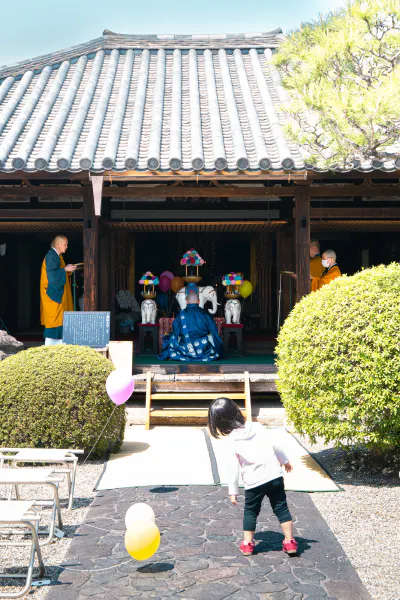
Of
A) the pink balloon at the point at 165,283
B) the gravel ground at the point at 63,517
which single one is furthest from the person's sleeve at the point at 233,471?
the pink balloon at the point at 165,283

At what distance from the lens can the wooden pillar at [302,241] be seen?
30.1ft

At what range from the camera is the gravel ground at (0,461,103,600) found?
13.4 ft

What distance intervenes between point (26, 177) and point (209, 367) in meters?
3.82

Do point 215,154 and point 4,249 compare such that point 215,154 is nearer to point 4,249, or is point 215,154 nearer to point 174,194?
point 174,194

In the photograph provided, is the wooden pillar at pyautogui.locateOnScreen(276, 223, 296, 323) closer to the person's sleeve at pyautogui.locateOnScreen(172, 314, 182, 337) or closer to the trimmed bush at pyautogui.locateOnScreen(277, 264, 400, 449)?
the person's sleeve at pyautogui.locateOnScreen(172, 314, 182, 337)

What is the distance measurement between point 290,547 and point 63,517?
6.29 ft

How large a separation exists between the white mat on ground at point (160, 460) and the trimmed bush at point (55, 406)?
0.41 metres

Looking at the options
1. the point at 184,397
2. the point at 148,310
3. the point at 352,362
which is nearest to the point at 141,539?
the point at 352,362

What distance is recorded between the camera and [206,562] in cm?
409

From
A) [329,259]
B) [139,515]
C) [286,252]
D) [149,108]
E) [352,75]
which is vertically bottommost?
[139,515]

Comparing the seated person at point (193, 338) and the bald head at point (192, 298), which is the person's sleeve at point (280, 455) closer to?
the seated person at point (193, 338)

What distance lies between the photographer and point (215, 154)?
892 centimetres

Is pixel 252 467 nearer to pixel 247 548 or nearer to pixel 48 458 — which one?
pixel 247 548

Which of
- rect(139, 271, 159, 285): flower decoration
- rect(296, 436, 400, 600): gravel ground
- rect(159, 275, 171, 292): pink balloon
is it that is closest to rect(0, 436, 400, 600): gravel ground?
rect(296, 436, 400, 600): gravel ground
